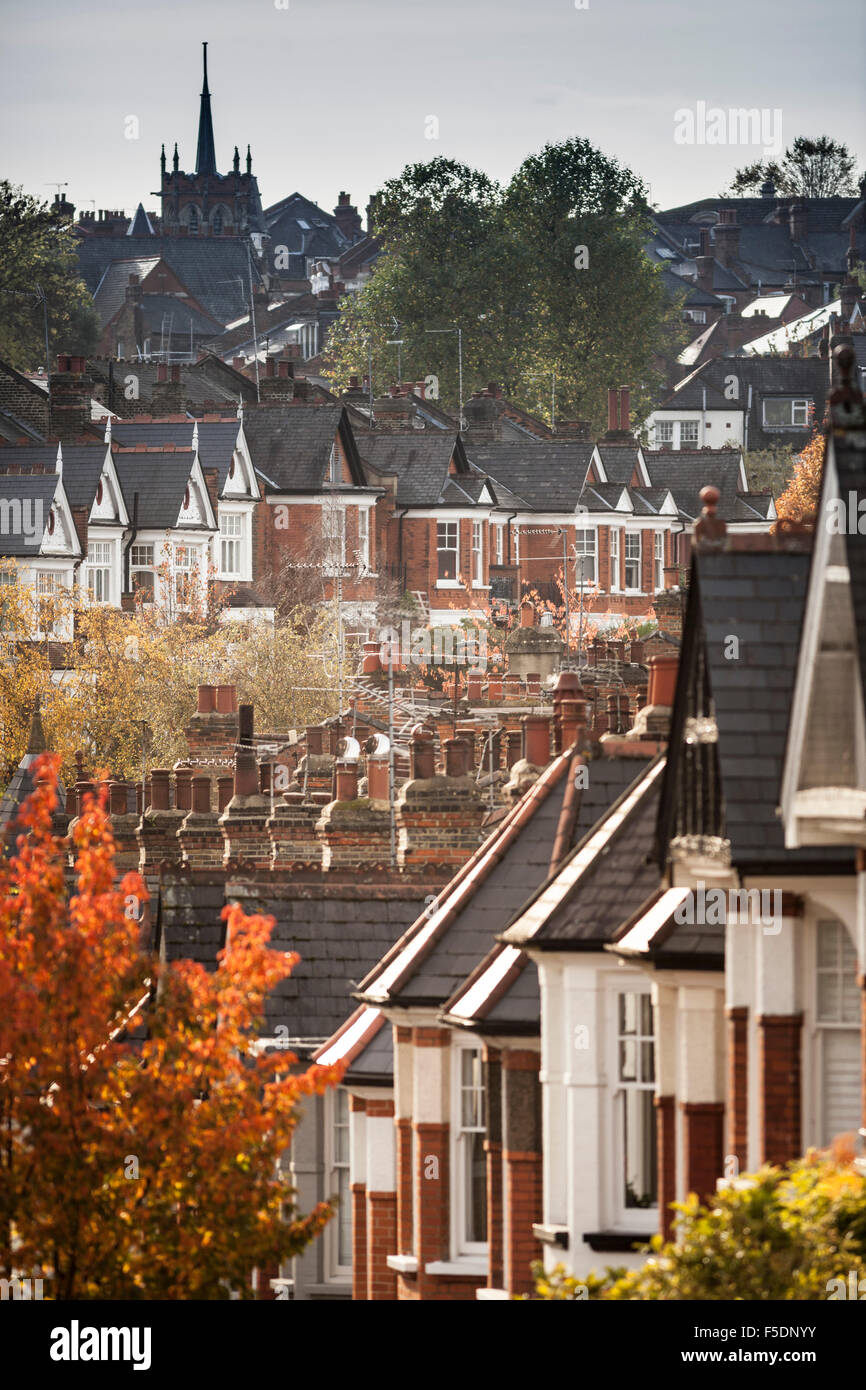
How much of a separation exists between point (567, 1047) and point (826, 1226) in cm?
567

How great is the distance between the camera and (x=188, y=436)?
89.9 metres

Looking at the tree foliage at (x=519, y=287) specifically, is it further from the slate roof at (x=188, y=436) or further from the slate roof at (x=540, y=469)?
the slate roof at (x=188, y=436)

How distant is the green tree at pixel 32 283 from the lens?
121875 mm

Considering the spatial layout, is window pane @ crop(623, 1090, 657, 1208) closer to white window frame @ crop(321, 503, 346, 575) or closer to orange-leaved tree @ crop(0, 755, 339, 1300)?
orange-leaved tree @ crop(0, 755, 339, 1300)

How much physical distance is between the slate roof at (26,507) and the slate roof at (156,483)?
363 cm

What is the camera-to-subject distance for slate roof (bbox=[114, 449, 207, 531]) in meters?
84.5

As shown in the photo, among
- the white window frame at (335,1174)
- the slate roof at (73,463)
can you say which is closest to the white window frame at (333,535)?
the slate roof at (73,463)

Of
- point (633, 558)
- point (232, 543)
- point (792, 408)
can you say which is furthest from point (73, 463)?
point (792, 408)

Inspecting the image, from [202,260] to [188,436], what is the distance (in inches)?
3546

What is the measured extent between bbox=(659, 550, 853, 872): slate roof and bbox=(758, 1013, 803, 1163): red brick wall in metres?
1.07

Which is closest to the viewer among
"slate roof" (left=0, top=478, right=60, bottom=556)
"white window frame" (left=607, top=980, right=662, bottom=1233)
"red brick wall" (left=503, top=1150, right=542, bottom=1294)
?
"white window frame" (left=607, top=980, right=662, bottom=1233)

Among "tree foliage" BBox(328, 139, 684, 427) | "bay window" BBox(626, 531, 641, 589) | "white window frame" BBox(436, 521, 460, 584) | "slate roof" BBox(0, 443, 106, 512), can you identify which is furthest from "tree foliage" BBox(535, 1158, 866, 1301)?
"tree foliage" BBox(328, 139, 684, 427)
